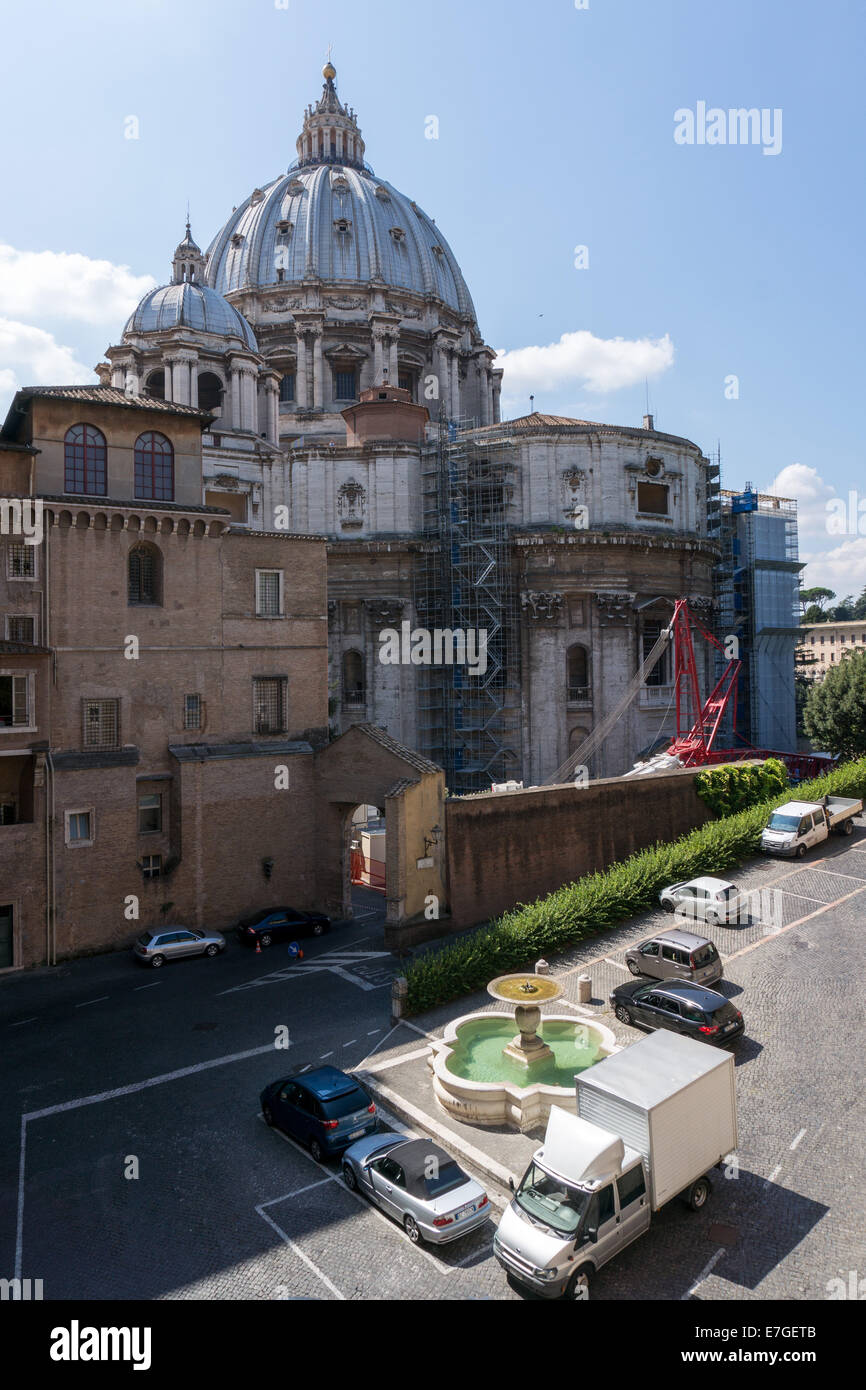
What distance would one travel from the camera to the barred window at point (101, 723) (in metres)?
30.1

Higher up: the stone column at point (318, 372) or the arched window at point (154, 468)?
the stone column at point (318, 372)

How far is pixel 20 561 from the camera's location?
2936 centimetres

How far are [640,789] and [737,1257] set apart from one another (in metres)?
21.7

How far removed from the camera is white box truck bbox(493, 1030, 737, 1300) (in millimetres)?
13203

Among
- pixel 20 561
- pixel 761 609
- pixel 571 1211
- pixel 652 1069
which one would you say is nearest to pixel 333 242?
pixel 761 609

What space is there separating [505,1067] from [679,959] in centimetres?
607

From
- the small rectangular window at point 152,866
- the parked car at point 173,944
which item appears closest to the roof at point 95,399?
the small rectangular window at point 152,866

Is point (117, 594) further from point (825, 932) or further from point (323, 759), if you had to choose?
point (825, 932)

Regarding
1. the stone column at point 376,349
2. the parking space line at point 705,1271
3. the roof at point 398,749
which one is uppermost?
the stone column at point 376,349

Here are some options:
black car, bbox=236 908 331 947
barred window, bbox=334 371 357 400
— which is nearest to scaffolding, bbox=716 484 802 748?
barred window, bbox=334 371 357 400

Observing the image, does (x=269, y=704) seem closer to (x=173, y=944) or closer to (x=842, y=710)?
(x=173, y=944)

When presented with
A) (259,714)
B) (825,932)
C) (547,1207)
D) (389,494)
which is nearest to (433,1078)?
(547,1207)

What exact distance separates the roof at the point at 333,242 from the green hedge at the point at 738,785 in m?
49.3

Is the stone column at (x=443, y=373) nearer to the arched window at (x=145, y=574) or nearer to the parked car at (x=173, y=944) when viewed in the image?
the arched window at (x=145, y=574)
